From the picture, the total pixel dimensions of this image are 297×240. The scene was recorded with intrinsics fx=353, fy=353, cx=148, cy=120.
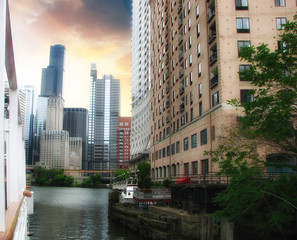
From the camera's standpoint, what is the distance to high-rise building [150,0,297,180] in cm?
4466

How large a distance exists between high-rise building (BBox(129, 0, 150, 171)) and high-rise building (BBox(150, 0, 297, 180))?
2131 inches

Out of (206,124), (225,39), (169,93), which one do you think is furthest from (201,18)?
(169,93)

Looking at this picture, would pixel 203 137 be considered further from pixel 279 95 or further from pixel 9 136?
pixel 9 136

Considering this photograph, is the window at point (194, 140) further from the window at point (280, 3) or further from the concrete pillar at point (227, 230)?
the concrete pillar at point (227, 230)

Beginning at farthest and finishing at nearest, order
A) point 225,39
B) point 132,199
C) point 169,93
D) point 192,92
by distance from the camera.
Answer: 1. point 169,93
2. point 132,199
3. point 192,92
4. point 225,39

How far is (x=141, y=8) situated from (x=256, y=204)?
5442 inches

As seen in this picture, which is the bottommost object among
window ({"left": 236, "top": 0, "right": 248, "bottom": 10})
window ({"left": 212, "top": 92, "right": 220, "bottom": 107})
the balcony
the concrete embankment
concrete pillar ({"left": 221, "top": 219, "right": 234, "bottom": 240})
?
the concrete embankment

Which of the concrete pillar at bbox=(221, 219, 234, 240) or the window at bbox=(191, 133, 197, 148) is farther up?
the window at bbox=(191, 133, 197, 148)

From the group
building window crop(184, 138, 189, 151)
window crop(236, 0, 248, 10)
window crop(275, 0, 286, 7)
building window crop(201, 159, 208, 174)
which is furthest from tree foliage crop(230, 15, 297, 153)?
building window crop(184, 138, 189, 151)

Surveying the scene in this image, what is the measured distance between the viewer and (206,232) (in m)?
26.0

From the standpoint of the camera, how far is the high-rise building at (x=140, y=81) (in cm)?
13212

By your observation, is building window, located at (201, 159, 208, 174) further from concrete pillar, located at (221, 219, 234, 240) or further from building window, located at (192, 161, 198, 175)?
concrete pillar, located at (221, 219, 234, 240)

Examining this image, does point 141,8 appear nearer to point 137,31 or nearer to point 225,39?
point 137,31

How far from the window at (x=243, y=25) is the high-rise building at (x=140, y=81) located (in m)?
79.5
